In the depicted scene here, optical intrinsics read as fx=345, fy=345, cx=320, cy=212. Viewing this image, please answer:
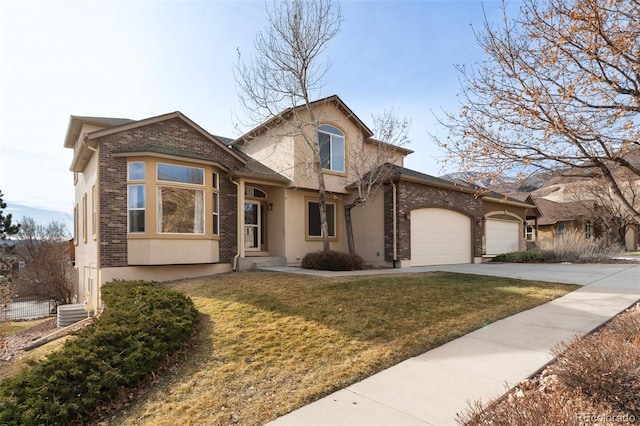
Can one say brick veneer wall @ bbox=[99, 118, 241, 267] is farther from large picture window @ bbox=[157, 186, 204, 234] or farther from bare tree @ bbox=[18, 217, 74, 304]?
bare tree @ bbox=[18, 217, 74, 304]

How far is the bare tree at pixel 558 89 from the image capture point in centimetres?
539

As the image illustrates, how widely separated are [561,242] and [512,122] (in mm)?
15316

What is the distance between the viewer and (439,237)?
52.4 ft

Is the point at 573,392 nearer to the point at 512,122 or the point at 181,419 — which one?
the point at 181,419

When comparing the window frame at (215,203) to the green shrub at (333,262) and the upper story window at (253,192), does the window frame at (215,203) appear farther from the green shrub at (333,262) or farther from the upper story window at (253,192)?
the green shrub at (333,262)

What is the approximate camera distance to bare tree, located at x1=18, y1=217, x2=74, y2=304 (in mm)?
22812

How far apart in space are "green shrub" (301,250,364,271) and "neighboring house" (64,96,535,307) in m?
1.64

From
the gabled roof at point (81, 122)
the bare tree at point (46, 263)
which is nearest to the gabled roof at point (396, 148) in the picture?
the gabled roof at point (81, 122)

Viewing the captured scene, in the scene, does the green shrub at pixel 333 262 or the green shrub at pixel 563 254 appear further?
the green shrub at pixel 563 254

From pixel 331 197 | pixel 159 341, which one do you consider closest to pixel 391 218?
pixel 331 197

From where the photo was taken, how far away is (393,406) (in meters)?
3.36

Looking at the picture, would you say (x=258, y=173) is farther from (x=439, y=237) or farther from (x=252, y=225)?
(x=439, y=237)

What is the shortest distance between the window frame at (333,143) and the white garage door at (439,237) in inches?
148

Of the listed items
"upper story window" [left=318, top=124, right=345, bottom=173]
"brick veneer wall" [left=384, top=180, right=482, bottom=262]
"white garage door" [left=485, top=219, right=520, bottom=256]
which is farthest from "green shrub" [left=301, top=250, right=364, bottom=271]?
"white garage door" [left=485, top=219, right=520, bottom=256]
